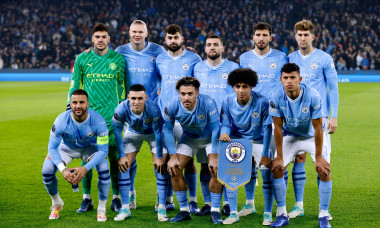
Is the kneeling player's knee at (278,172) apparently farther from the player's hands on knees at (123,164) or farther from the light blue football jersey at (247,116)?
the player's hands on knees at (123,164)

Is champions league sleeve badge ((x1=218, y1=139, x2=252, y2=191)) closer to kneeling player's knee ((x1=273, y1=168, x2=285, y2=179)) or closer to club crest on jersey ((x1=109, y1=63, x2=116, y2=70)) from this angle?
kneeling player's knee ((x1=273, y1=168, x2=285, y2=179))

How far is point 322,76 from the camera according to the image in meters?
6.25

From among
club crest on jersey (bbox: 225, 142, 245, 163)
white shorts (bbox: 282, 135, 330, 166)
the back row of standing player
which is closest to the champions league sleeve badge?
club crest on jersey (bbox: 225, 142, 245, 163)

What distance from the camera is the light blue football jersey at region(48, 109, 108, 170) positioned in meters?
5.88

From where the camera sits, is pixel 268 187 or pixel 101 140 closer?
pixel 268 187

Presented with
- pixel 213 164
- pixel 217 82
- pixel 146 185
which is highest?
pixel 217 82

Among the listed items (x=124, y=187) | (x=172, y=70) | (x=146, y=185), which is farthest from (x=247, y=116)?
(x=146, y=185)

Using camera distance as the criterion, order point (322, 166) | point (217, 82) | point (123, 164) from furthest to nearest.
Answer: point (217, 82) < point (123, 164) < point (322, 166)

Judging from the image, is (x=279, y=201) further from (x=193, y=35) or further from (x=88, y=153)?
(x=193, y=35)

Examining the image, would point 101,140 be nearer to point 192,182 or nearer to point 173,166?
point 173,166

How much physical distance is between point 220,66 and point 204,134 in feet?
3.21

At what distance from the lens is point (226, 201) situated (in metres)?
6.20

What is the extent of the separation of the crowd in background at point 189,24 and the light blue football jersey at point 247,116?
23642 mm

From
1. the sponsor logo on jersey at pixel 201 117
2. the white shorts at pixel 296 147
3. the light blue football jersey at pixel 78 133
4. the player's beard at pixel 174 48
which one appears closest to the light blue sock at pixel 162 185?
the light blue football jersey at pixel 78 133
